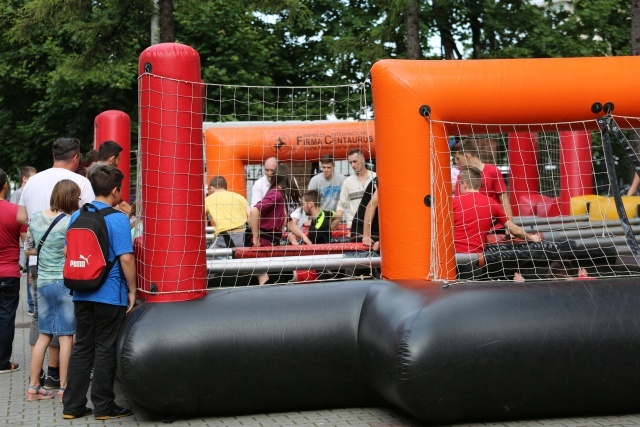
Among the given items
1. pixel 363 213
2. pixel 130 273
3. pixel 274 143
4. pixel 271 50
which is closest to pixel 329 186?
pixel 274 143

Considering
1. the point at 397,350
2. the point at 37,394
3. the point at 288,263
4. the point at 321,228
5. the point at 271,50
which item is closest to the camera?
the point at 397,350

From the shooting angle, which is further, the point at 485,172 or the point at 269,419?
the point at 485,172

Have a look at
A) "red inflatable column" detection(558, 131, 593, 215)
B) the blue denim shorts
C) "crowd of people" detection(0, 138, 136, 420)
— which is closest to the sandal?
"crowd of people" detection(0, 138, 136, 420)

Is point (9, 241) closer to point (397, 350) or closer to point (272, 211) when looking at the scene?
point (272, 211)

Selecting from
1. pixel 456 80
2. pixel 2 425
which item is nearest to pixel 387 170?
pixel 456 80

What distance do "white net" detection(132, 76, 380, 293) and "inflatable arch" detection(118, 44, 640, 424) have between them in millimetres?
578

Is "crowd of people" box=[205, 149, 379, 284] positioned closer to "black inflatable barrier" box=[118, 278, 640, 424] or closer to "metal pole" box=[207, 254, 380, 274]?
"metal pole" box=[207, 254, 380, 274]

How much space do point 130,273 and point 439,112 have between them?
241 cm

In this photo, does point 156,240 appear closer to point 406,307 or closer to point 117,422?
point 117,422

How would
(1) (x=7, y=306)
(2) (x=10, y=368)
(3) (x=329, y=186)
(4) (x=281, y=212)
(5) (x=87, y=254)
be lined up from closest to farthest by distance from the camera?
1. (5) (x=87, y=254)
2. (1) (x=7, y=306)
3. (2) (x=10, y=368)
4. (4) (x=281, y=212)
5. (3) (x=329, y=186)

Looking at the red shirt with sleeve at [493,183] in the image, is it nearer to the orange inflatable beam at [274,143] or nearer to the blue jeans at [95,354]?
the blue jeans at [95,354]

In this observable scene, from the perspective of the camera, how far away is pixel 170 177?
22.0 feet

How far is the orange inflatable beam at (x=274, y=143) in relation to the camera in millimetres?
14414

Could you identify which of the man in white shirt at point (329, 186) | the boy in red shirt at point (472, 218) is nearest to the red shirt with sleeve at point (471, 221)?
the boy in red shirt at point (472, 218)
